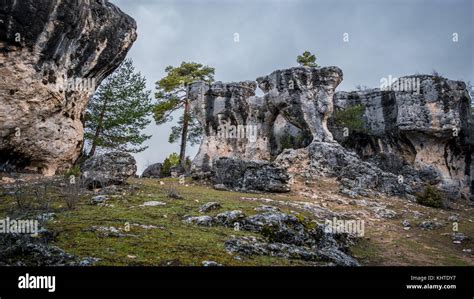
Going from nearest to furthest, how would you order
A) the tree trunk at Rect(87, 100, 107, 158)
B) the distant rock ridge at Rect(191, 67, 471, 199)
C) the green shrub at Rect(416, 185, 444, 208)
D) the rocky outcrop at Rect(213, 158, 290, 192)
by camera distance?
the green shrub at Rect(416, 185, 444, 208)
the rocky outcrop at Rect(213, 158, 290, 192)
the distant rock ridge at Rect(191, 67, 471, 199)
the tree trunk at Rect(87, 100, 107, 158)

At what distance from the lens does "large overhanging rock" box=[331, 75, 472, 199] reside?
31297 millimetres

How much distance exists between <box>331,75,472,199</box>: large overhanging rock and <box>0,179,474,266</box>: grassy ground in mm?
13633

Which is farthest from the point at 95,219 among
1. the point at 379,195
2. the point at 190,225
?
the point at 379,195

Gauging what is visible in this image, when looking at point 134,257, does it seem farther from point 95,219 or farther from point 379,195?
point 379,195

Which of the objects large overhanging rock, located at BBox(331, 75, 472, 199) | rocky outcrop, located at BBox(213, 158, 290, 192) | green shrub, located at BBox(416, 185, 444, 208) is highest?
large overhanging rock, located at BBox(331, 75, 472, 199)

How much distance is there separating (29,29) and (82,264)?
1327 centimetres

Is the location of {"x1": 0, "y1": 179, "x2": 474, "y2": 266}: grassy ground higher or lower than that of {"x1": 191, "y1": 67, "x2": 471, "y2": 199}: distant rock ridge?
lower

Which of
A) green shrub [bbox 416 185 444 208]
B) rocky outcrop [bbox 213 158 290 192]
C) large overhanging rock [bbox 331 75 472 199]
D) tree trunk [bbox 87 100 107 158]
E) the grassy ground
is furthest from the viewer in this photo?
large overhanging rock [bbox 331 75 472 199]

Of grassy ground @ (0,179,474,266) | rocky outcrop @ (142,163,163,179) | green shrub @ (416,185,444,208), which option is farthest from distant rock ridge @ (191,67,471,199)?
grassy ground @ (0,179,474,266)

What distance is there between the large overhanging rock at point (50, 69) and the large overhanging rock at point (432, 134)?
2216 centimetres

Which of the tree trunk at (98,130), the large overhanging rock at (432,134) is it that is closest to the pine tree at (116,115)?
the tree trunk at (98,130)

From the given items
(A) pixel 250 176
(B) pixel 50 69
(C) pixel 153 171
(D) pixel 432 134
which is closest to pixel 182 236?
(B) pixel 50 69

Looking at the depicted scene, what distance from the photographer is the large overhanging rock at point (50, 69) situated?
16688 mm

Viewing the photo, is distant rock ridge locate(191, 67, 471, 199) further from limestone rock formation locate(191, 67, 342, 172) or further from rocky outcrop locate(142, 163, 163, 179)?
rocky outcrop locate(142, 163, 163, 179)
